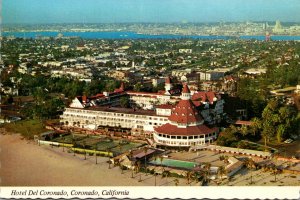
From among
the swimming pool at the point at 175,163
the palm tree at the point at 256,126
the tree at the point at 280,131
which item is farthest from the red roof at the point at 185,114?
the tree at the point at 280,131

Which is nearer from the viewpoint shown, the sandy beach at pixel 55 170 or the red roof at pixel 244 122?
the sandy beach at pixel 55 170

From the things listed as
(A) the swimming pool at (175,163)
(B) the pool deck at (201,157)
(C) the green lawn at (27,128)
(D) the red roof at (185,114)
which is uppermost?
(D) the red roof at (185,114)

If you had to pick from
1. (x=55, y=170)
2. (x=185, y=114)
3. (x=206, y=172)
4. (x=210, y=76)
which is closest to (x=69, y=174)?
(x=55, y=170)

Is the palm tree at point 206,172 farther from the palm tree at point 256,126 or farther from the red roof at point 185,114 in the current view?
the palm tree at point 256,126

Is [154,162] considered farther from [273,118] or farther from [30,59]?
[30,59]

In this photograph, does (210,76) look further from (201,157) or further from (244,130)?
(201,157)

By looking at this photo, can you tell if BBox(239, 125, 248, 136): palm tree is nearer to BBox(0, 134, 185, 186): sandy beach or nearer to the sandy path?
BBox(0, 134, 185, 186): sandy beach

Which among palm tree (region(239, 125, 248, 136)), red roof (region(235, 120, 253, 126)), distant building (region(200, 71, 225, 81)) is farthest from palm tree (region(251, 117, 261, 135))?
distant building (region(200, 71, 225, 81))
